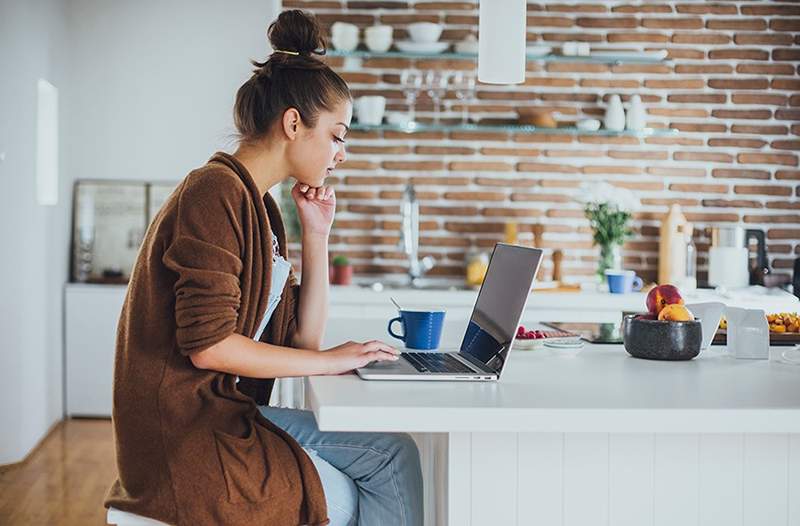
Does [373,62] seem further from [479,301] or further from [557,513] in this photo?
[557,513]

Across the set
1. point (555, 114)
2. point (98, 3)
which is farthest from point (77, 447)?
point (555, 114)

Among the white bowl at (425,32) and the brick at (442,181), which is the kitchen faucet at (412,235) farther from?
the white bowl at (425,32)

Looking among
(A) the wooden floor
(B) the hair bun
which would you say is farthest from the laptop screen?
(A) the wooden floor

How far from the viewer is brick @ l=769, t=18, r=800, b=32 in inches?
207

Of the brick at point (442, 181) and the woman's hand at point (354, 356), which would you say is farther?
the brick at point (442, 181)

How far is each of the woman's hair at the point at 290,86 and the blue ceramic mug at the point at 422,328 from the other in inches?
21.8

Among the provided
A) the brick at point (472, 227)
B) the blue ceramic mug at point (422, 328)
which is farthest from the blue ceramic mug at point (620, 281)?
the blue ceramic mug at point (422, 328)

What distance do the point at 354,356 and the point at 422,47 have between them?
11.0 feet

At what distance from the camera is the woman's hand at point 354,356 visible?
2.02 metres

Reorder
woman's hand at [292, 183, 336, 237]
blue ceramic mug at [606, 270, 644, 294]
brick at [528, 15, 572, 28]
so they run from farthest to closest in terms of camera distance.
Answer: brick at [528, 15, 572, 28], blue ceramic mug at [606, 270, 644, 294], woman's hand at [292, 183, 336, 237]

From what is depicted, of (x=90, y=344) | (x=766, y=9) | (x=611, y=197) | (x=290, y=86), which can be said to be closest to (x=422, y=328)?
(x=290, y=86)

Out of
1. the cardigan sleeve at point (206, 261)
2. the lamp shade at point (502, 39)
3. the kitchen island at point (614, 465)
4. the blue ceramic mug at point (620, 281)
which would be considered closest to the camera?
the cardigan sleeve at point (206, 261)

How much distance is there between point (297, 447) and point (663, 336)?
907 mm

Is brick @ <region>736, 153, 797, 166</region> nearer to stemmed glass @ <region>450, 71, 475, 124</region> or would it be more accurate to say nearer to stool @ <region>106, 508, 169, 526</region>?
stemmed glass @ <region>450, 71, 475, 124</region>
